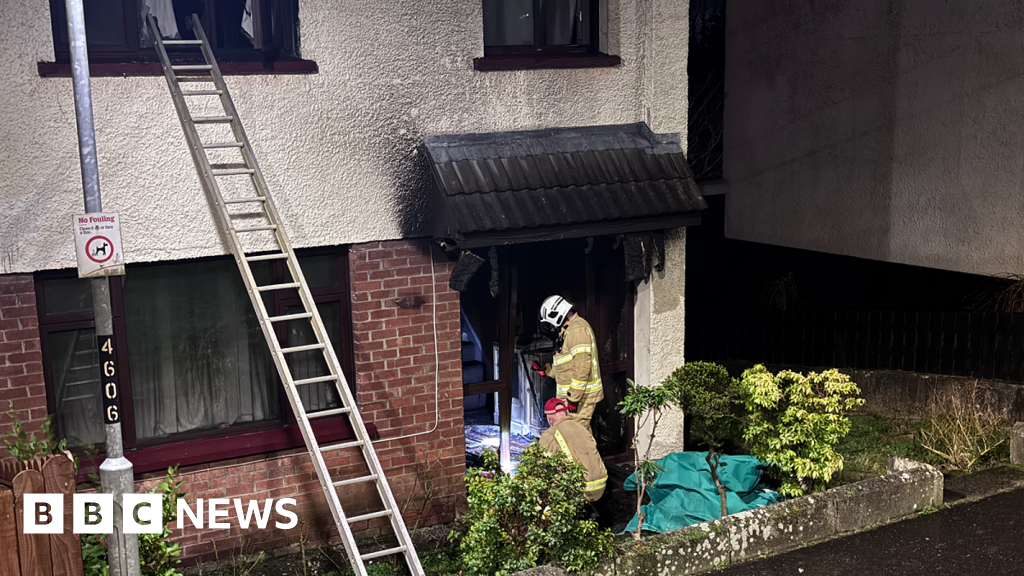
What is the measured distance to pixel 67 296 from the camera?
252 inches

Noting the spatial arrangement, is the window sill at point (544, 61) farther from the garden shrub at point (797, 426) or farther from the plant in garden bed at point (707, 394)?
the garden shrub at point (797, 426)

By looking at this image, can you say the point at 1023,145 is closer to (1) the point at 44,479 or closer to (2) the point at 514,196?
(2) the point at 514,196

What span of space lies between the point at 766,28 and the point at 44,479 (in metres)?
10.4

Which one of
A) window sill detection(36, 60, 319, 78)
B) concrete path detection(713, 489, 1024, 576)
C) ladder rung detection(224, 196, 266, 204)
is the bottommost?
concrete path detection(713, 489, 1024, 576)

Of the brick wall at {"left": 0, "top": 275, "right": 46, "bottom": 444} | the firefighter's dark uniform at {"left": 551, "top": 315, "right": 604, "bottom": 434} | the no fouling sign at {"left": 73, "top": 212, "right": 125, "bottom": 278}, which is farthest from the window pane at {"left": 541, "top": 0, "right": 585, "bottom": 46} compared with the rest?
the brick wall at {"left": 0, "top": 275, "right": 46, "bottom": 444}

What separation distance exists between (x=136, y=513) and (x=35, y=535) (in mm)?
713

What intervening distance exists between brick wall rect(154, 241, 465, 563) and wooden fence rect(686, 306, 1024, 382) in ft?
16.8

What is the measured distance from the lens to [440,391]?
7.58 metres

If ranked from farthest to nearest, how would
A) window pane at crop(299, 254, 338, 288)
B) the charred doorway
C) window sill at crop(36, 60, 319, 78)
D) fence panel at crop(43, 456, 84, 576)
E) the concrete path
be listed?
the charred doorway → window pane at crop(299, 254, 338, 288) → the concrete path → window sill at crop(36, 60, 319, 78) → fence panel at crop(43, 456, 84, 576)

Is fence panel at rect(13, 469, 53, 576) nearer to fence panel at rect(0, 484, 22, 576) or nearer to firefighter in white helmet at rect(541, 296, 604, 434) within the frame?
Result: fence panel at rect(0, 484, 22, 576)

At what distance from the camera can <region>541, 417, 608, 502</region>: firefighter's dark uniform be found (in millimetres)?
7043

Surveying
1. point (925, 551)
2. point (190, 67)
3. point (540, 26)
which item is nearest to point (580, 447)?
point (925, 551)

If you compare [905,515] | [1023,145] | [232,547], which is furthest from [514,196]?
[1023,145]

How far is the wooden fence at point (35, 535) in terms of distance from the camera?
4949 millimetres
